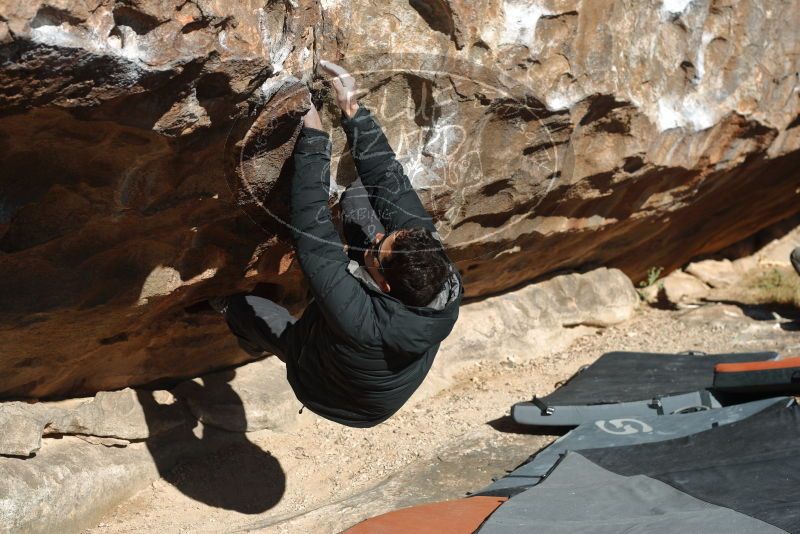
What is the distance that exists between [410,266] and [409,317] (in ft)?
0.55

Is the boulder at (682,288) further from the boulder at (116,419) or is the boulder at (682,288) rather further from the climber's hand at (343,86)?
the climber's hand at (343,86)

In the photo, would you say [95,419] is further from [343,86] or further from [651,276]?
Answer: [651,276]

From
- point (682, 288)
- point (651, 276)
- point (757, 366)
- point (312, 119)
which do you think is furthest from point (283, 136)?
point (682, 288)

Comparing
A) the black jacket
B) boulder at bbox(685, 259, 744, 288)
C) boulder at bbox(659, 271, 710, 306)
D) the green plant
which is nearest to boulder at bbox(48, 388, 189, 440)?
the black jacket

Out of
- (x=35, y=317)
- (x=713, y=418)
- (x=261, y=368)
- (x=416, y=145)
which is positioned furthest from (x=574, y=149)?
(x=35, y=317)

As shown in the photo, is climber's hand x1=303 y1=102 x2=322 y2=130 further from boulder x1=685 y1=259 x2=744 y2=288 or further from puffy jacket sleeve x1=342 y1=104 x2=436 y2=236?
boulder x1=685 y1=259 x2=744 y2=288

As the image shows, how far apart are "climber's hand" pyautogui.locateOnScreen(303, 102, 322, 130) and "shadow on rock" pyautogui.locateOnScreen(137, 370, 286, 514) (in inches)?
59.8

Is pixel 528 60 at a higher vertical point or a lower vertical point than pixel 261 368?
higher

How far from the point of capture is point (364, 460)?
3.92 meters

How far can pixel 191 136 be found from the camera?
263 centimetres

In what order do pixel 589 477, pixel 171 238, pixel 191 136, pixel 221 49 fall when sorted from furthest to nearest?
pixel 589 477, pixel 171 238, pixel 191 136, pixel 221 49

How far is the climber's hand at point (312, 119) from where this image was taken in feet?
9.11

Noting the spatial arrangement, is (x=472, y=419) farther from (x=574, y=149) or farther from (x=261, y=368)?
(x=574, y=149)

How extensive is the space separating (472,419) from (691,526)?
62.6 inches
